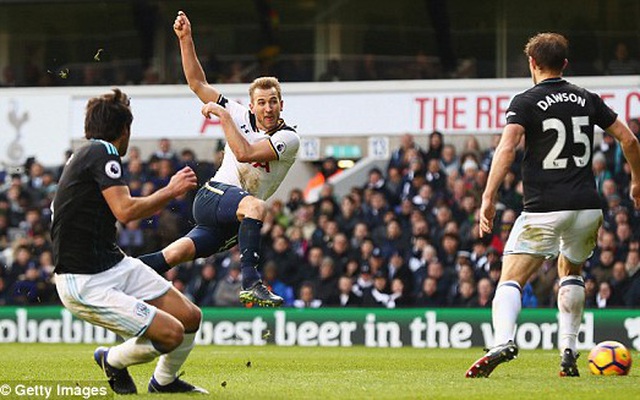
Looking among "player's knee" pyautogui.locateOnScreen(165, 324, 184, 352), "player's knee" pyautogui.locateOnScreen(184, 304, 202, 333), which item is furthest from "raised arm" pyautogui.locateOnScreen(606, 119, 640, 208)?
"player's knee" pyautogui.locateOnScreen(165, 324, 184, 352)

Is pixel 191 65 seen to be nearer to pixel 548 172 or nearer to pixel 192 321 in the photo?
pixel 548 172

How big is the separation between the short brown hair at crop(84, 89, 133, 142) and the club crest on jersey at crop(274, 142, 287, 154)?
2852 millimetres

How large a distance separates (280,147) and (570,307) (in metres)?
2.75

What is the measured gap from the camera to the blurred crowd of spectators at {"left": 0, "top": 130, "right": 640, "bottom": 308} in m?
18.8

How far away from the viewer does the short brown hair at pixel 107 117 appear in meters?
8.51

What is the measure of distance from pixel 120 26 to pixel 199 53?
1.65 metres

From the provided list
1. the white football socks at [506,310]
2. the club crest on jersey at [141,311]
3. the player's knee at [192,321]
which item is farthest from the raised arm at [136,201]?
the white football socks at [506,310]

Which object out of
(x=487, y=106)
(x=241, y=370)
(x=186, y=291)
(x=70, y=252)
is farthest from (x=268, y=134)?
(x=487, y=106)

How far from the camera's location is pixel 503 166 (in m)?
10.0

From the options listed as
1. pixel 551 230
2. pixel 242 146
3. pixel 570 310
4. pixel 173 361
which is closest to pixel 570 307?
Answer: pixel 570 310

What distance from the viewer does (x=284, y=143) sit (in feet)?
37.3

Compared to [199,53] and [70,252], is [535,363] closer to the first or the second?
[70,252]

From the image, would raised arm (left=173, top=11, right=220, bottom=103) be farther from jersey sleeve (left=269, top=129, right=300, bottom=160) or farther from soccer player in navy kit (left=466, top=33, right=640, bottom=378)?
soccer player in navy kit (left=466, top=33, right=640, bottom=378)

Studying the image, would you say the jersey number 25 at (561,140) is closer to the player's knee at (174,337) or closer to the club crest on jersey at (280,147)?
the club crest on jersey at (280,147)
